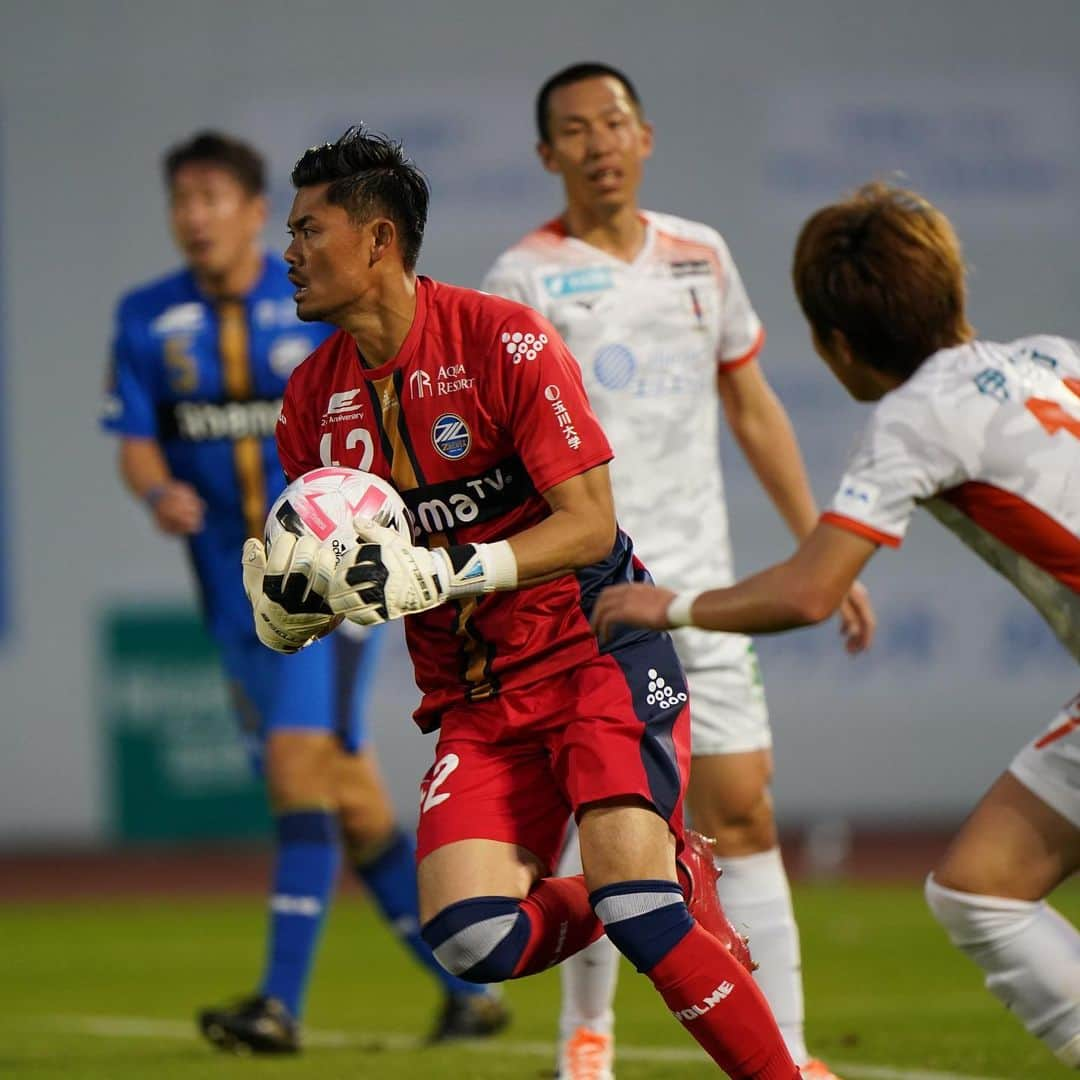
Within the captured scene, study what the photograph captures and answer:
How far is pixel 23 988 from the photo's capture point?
8914mm

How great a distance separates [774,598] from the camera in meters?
4.17

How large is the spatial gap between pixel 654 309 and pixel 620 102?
1.95 feet

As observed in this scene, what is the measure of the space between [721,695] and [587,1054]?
0.97 meters

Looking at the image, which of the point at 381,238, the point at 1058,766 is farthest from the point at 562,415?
the point at 1058,766

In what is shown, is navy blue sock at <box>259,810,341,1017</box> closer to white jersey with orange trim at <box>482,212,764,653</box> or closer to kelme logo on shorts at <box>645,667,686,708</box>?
white jersey with orange trim at <box>482,212,764,653</box>

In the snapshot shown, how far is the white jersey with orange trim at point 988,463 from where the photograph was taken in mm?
4188

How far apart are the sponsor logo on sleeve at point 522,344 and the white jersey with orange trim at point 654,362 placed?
123 cm

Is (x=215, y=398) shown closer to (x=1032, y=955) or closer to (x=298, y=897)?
(x=298, y=897)

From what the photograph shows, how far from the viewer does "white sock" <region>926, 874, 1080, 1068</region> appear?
441cm

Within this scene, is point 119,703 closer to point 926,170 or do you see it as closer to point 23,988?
point 23,988

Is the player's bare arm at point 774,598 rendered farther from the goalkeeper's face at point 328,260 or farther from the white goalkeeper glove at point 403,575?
the goalkeeper's face at point 328,260

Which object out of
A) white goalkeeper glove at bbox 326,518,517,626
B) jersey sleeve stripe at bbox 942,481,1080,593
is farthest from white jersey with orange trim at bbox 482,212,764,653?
jersey sleeve stripe at bbox 942,481,1080,593

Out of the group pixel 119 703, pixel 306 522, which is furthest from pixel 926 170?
pixel 306 522

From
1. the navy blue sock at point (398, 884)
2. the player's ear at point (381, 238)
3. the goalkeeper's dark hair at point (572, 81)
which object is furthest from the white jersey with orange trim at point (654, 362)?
the navy blue sock at point (398, 884)
